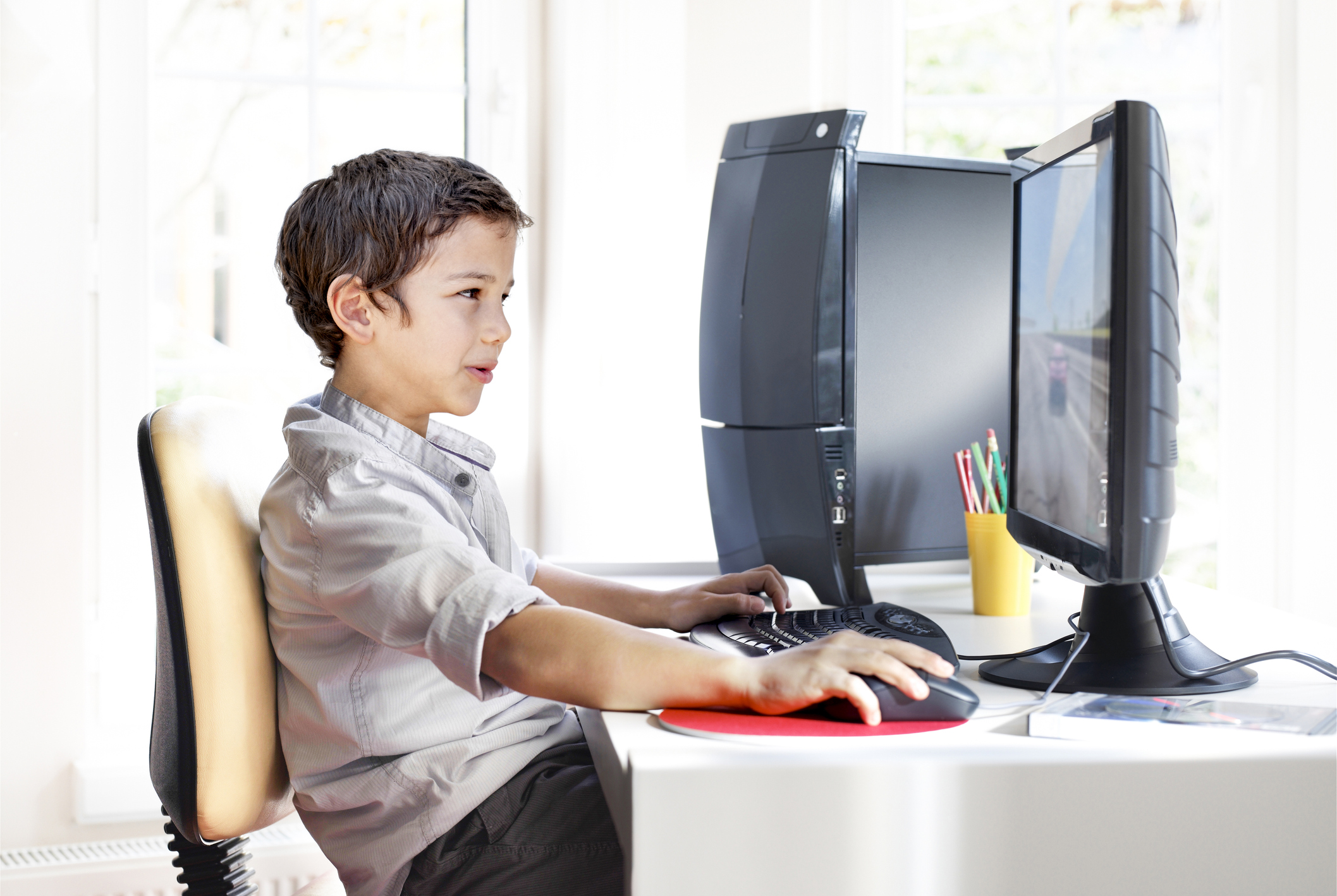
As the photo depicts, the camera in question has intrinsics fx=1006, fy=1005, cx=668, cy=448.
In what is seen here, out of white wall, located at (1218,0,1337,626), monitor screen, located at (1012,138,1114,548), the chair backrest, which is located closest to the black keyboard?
monitor screen, located at (1012,138,1114,548)

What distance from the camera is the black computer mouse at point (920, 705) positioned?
64 cm

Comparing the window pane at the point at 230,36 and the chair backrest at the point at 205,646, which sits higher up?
the window pane at the point at 230,36

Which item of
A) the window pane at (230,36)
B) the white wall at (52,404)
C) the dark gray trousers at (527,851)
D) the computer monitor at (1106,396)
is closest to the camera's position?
the computer monitor at (1106,396)

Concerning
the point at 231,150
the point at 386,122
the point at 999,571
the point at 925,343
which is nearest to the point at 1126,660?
the point at 999,571

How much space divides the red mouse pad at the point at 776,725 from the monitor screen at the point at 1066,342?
21 centimetres

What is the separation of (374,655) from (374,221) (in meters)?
0.38

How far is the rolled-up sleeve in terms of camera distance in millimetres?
693

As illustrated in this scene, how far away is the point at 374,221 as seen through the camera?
2.96ft

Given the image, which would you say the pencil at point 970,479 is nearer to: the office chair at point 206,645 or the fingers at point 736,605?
the fingers at point 736,605

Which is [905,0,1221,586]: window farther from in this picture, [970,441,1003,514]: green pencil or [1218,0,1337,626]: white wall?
[970,441,1003,514]: green pencil

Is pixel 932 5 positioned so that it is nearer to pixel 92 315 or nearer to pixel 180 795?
pixel 92 315

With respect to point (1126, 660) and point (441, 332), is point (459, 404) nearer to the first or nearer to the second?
point (441, 332)

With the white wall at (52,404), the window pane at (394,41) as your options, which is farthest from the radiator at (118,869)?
the window pane at (394,41)

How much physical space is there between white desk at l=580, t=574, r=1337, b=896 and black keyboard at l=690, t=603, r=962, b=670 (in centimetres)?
19
